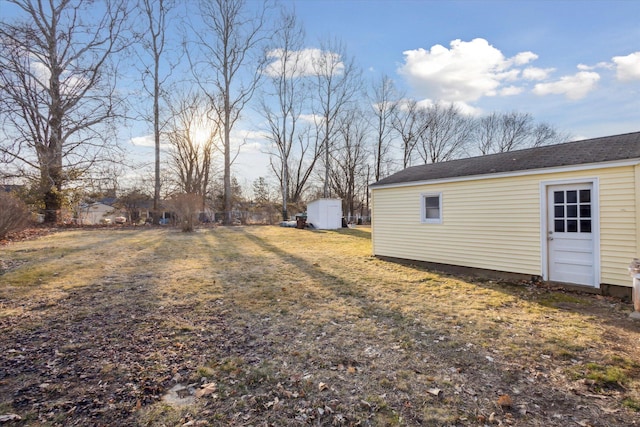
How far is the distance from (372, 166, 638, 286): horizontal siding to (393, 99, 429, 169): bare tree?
25.1 meters

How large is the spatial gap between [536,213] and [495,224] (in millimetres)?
834

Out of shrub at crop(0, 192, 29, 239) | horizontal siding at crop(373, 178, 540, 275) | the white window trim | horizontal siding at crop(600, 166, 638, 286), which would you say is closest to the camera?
horizontal siding at crop(600, 166, 638, 286)

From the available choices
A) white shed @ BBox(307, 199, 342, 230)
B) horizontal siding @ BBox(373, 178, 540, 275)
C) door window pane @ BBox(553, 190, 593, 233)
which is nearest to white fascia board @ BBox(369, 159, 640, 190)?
horizontal siding @ BBox(373, 178, 540, 275)

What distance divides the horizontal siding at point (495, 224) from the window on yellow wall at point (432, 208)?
119mm

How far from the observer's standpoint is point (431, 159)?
112ft

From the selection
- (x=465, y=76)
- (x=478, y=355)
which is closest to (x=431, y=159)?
(x=465, y=76)

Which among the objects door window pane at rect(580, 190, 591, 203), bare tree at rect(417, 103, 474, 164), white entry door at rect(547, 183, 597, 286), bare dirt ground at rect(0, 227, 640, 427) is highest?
bare tree at rect(417, 103, 474, 164)

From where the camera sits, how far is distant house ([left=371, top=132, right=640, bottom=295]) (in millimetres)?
5199

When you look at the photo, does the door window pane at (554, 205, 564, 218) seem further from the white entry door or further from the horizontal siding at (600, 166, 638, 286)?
the horizontal siding at (600, 166, 638, 286)

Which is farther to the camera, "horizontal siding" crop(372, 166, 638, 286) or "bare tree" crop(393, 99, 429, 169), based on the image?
"bare tree" crop(393, 99, 429, 169)

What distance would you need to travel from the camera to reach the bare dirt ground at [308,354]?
2293 mm

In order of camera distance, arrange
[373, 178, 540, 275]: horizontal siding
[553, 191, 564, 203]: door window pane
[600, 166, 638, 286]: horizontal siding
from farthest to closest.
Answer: [373, 178, 540, 275]: horizontal siding < [553, 191, 564, 203]: door window pane < [600, 166, 638, 286]: horizontal siding

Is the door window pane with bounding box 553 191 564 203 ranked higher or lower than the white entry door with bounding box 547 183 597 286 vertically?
higher

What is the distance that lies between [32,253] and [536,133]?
42850mm
